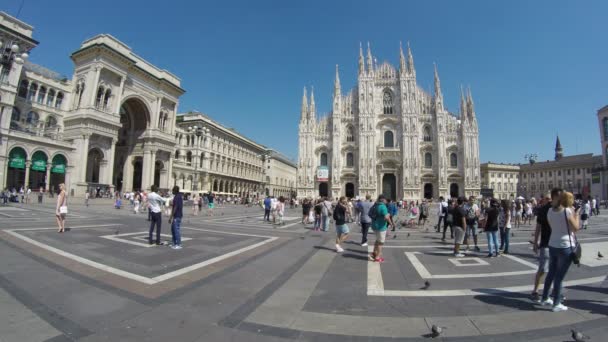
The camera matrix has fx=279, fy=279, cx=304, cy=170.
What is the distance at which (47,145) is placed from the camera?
3114 cm

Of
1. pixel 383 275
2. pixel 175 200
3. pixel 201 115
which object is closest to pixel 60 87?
pixel 201 115

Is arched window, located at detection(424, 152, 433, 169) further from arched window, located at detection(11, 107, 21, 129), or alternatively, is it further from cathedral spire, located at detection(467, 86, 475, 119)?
arched window, located at detection(11, 107, 21, 129)

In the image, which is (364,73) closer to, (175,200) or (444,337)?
(175,200)

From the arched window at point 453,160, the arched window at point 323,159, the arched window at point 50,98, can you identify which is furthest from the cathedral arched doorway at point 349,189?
the arched window at point 50,98

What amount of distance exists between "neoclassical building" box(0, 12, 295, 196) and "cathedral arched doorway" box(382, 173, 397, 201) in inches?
1163

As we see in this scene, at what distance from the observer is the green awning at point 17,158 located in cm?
2891

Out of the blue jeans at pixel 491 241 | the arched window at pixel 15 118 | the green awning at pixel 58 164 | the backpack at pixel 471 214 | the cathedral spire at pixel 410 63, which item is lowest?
the blue jeans at pixel 491 241

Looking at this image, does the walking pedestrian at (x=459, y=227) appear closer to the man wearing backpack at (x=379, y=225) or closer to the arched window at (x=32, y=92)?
the man wearing backpack at (x=379, y=225)

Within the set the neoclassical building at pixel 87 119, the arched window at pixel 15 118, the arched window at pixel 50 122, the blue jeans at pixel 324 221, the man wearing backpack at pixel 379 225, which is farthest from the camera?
the arched window at pixel 50 122

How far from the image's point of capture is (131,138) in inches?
1628

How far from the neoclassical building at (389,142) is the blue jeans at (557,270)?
39209 millimetres

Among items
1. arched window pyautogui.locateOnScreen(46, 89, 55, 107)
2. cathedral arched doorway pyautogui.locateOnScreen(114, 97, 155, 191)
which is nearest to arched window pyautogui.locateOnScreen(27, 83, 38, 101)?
arched window pyautogui.locateOnScreen(46, 89, 55, 107)

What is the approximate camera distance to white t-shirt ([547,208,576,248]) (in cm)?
367

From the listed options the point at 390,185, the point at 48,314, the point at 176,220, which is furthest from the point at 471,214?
the point at 390,185
